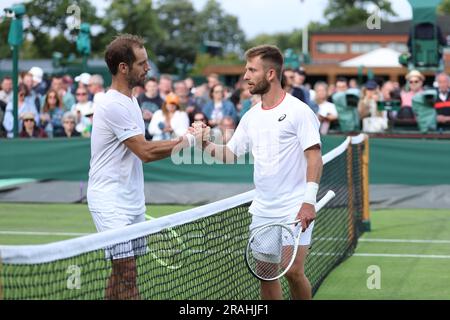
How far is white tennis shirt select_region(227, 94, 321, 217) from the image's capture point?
6.60 meters

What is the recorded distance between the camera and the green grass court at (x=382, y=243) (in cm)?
917

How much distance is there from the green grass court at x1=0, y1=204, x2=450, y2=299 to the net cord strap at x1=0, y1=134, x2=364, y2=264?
2694 millimetres

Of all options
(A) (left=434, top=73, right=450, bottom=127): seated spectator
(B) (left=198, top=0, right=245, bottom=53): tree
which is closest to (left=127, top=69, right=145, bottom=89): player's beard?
(A) (left=434, top=73, right=450, bottom=127): seated spectator

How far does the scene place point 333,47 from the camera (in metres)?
89.7

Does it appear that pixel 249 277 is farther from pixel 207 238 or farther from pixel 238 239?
pixel 207 238

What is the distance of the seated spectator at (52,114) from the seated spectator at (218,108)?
2553 millimetres

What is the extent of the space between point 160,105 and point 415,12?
4.66 meters

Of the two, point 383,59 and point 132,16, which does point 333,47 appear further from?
point 383,59

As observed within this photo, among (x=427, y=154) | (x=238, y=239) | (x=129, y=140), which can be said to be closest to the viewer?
(x=129, y=140)

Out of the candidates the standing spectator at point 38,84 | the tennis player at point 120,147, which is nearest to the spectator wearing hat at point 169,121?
the standing spectator at point 38,84

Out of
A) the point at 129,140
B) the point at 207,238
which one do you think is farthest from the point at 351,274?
the point at 129,140

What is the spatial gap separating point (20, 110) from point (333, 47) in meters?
73.7
